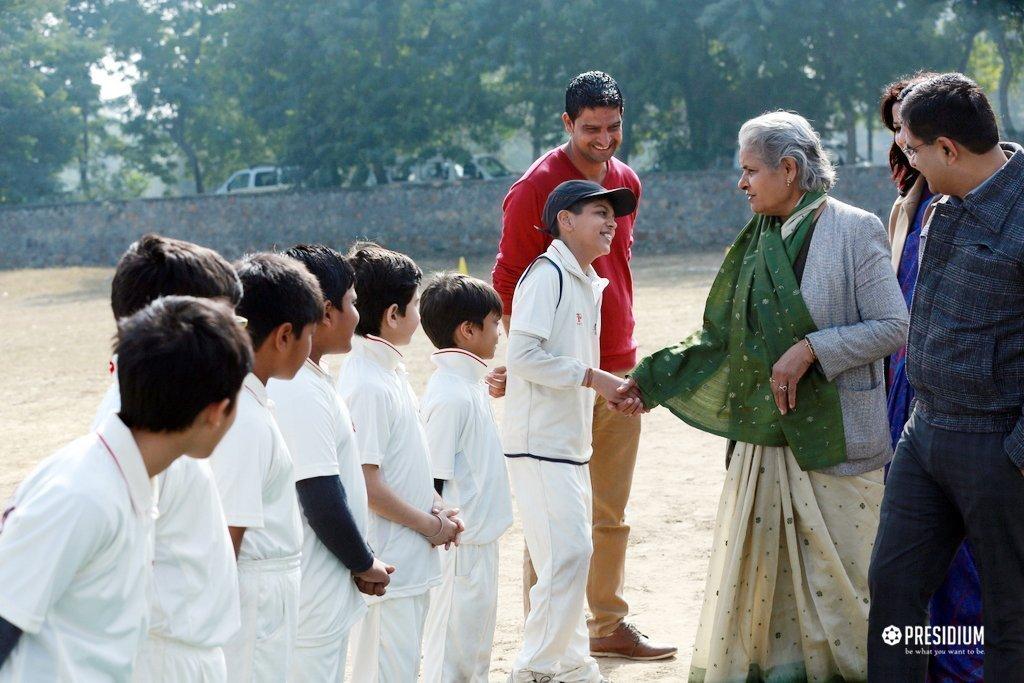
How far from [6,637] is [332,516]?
1.09m

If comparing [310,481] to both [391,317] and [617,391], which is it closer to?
[391,317]

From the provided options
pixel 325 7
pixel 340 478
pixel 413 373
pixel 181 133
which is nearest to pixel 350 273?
pixel 340 478

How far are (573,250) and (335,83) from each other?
110ft

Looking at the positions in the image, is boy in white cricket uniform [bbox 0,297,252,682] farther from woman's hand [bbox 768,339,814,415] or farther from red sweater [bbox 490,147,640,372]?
red sweater [bbox 490,147,640,372]

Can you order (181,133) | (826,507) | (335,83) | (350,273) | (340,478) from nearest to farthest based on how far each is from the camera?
(340,478), (350,273), (826,507), (335,83), (181,133)

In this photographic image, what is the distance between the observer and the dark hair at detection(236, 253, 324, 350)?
9.51ft

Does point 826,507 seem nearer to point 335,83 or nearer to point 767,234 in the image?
point 767,234

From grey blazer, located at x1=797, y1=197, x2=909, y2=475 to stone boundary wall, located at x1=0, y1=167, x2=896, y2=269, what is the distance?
27981 millimetres

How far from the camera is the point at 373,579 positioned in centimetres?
319

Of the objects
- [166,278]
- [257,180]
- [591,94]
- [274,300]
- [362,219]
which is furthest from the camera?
[257,180]

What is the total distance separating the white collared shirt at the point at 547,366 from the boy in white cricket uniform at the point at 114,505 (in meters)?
2.14

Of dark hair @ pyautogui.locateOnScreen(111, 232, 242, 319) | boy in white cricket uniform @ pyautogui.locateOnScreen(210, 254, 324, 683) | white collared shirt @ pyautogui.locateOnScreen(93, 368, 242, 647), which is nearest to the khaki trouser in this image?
boy in white cricket uniform @ pyautogui.locateOnScreen(210, 254, 324, 683)

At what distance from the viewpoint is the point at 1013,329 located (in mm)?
3381

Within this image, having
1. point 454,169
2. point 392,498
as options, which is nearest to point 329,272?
point 392,498
